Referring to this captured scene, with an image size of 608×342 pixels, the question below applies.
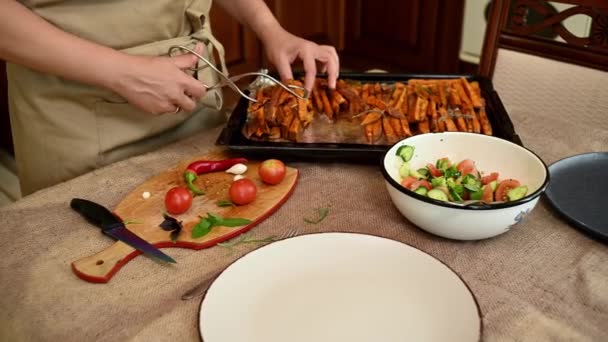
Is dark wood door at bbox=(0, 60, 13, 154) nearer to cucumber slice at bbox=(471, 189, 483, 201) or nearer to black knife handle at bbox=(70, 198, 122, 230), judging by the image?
black knife handle at bbox=(70, 198, 122, 230)

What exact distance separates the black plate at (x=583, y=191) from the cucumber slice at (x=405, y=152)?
0.80ft

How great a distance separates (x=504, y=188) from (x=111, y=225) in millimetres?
626

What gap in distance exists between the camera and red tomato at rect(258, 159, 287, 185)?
1.00m

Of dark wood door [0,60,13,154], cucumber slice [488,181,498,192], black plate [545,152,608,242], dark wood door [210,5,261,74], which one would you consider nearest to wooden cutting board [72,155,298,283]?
cucumber slice [488,181,498,192]

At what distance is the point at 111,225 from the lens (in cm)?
87

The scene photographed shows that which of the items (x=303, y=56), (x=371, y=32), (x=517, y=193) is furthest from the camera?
(x=371, y=32)

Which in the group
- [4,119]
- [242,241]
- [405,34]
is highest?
[242,241]

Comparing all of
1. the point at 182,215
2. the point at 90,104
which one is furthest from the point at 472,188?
the point at 90,104

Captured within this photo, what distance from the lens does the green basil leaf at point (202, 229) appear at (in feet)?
2.83

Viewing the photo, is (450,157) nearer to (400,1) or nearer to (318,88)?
(318,88)

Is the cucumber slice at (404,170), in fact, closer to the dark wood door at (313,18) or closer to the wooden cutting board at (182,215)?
the wooden cutting board at (182,215)

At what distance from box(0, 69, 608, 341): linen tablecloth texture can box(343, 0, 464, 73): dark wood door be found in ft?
7.97

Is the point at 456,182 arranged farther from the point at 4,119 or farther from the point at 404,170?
the point at 4,119

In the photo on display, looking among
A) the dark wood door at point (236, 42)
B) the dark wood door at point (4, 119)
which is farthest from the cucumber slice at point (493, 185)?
the dark wood door at point (236, 42)
